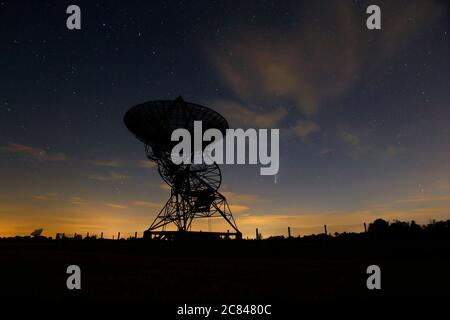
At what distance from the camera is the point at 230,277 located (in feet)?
23.6

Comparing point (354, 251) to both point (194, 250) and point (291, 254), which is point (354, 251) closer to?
point (291, 254)

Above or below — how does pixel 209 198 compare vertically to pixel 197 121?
below

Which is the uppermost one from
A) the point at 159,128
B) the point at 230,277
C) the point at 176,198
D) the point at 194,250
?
the point at 159,128

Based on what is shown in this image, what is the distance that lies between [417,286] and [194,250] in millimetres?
13888

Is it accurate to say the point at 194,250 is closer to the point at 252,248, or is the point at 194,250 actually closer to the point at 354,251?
the point at 252,248

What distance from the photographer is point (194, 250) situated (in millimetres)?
17719

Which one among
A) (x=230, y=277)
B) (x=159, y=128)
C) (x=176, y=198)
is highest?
(x=159, y=128)

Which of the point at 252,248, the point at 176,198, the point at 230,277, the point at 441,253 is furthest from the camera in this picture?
the point at 176,198

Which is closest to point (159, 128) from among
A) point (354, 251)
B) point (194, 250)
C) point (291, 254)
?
point (194, 250)

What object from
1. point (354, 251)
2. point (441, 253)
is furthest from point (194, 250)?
point (441, 253)
